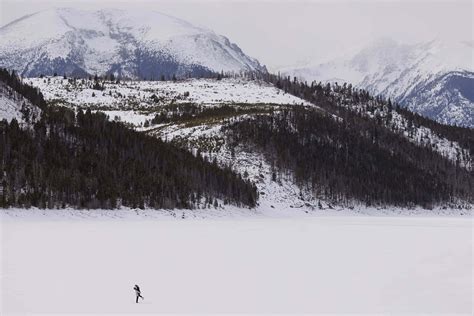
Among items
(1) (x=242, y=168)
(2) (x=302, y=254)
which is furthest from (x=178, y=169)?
(2) (x=302, y=254)

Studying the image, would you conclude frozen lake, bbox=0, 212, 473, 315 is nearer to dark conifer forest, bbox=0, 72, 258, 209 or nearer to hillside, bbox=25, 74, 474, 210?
dark conifer forest, bbox=0, 72, 258, 209

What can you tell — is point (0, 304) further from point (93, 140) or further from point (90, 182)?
point (93, 140)

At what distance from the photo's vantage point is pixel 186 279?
2948 cm

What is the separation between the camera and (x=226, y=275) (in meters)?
30.8

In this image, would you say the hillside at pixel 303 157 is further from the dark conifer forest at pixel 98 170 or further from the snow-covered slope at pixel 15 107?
the snow-covered slope at pixel 15 107

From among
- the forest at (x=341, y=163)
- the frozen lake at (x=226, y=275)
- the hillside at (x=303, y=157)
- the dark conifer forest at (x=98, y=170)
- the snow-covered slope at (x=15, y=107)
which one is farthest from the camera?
the forest at (x=341, y=163)

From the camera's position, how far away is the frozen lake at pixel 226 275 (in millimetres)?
24453

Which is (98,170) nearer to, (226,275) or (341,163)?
(226,275)

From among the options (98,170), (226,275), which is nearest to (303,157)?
(98,170)

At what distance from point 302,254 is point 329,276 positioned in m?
8.64

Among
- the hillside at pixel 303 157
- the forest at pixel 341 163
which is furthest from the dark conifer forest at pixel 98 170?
the forest at pixel 341 163

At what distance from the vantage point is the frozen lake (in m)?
24.5

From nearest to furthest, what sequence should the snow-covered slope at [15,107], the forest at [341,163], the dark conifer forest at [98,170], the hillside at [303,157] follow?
the dark conifer forest at [98,170]
the snow-covered slope at [15,107]
the hillside at [303,157]
the forest at [341,163]

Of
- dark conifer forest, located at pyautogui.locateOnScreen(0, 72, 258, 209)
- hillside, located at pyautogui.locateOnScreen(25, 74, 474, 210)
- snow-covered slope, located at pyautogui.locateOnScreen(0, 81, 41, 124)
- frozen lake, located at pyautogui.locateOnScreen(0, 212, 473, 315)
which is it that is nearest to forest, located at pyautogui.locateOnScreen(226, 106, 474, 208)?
hillside, located at pyautogui.locateOnScreen(25, 74, 474, 210)
